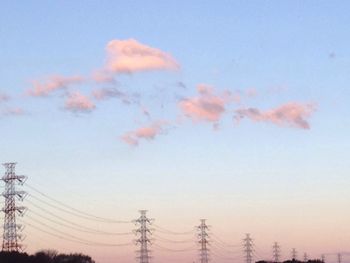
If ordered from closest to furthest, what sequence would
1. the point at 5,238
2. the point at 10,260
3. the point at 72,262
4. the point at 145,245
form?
the point at 5,238, the point at 10,260, the point at 145,245, the point at 72,262

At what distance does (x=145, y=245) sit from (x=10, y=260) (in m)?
25.6

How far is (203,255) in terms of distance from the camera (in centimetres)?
18975

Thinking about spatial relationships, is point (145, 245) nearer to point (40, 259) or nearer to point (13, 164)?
point (40, 259)

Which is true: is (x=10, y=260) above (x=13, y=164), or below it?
below

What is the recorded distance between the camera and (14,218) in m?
131

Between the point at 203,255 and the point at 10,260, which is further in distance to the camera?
the point at 203,255

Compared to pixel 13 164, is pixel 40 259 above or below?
below

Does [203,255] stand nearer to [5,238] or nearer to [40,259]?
[40,259]

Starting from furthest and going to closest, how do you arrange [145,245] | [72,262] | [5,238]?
[72,262]
[145,245]
[5,238]

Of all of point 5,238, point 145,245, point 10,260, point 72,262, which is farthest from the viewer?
point 72,262

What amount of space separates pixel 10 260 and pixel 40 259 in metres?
17.0

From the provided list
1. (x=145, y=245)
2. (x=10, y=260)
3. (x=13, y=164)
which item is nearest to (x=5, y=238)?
(x=13, y=164)

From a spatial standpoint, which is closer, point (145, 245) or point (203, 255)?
point (145, 245)

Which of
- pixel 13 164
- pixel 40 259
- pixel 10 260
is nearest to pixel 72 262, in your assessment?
pixel 40 259
